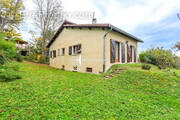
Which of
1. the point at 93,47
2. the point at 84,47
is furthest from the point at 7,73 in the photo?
the point at 93,47

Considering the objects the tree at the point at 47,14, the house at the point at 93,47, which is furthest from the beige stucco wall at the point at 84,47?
the tree at the point at 47,14

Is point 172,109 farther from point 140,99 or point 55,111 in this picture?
point 55,111

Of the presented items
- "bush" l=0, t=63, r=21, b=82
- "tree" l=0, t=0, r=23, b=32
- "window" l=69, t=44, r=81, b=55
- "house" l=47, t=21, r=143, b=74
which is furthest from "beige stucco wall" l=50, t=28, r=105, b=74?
"bush" l=0, t=63, r=21, b=82

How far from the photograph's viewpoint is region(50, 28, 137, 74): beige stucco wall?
7316 millimetres

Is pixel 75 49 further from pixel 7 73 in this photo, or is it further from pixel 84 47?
pixel 7 73

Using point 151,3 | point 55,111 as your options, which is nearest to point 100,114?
point 55,111

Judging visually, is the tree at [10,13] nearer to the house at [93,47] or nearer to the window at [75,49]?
the house at [93,47]

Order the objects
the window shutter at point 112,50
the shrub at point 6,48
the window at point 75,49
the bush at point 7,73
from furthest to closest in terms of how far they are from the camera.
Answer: the window at point 75,49 < the window shutter at point 112,50 < the shrub at point 6,48 < the bush at point 7,73

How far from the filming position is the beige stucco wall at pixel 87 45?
7316 mm

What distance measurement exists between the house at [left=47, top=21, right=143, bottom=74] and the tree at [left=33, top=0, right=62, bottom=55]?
6.27 metres

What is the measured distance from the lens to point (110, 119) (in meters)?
2.12

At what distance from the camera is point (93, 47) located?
773 centimetres

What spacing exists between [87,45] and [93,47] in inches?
25.9

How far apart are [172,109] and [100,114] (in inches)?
84.7
